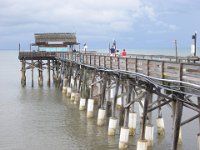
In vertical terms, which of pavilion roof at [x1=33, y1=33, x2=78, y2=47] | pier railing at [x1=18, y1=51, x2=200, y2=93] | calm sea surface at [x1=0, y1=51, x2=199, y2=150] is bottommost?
calm sea surface at [x1=0, y1=51, x2=199, y2=150]

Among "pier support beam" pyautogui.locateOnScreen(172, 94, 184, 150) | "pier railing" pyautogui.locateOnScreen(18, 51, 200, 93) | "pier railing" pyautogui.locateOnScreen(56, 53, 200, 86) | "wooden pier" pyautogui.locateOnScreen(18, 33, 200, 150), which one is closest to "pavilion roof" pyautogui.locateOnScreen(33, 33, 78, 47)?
"wooden pier" pyautogui.locateOnScreen(18, 33, 200, 150)

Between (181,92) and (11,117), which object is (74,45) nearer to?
(11,117)

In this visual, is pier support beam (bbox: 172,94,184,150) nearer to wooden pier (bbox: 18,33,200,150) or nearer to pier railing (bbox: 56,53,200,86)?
wooden pier (bbox: 18,33,200,150)

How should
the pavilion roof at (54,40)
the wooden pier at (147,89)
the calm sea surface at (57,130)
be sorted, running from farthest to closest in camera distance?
1. the pavilion roof at (54,40)
2. the calm sea surface at (57,130)
3. the wooden pier at (147,89)

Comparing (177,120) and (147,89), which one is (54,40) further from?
(177,120)

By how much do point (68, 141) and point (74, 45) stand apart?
3446 cm

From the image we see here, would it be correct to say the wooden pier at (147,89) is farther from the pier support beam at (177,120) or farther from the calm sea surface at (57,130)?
the calm sea surface at (57,130)

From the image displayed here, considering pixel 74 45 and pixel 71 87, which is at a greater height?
pixel 74 45

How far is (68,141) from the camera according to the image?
68.9 ft

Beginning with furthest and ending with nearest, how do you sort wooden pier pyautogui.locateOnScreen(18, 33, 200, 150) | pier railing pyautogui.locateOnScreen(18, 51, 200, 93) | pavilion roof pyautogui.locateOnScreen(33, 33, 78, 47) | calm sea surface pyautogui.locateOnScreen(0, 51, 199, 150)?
pavilion roof pyautogui.locateOnScreen(33, 33, 78, 47)
calm sea surface pyautogui.locateOnScreen(0, 51, 199, 150)
wooden pier pyautogui.locateOnScreen(18, 33, 200, 150)
pier railing pyautogui.locateOnScreen(18, 51, 200, 93)

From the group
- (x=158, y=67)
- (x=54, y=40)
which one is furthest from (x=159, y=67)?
(x=54, y=40)

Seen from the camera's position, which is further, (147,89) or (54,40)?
(54,40)

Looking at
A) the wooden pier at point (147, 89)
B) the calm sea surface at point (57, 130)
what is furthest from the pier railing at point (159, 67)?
the calm sea surface at point (57, 130)

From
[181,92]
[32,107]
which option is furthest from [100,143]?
[32,107]
